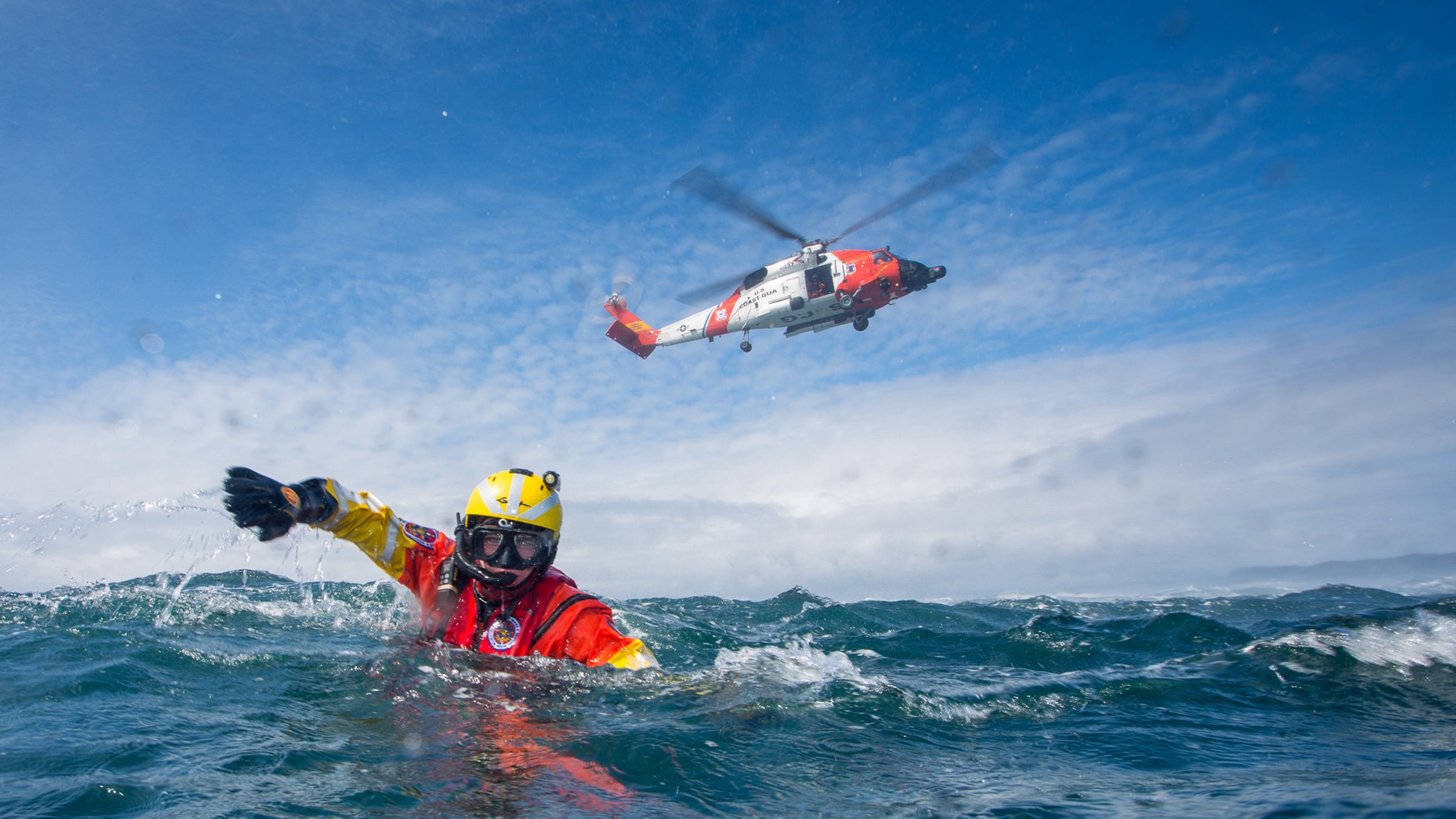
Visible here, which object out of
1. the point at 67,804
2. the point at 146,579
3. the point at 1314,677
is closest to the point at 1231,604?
the point at 1314,677

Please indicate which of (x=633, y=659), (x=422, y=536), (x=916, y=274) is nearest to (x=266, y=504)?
(x=422, y=536)

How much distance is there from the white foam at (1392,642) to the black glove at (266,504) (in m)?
10.9

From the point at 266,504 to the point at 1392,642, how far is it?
→ 12.3 meters

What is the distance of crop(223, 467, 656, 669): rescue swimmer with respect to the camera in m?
5.38

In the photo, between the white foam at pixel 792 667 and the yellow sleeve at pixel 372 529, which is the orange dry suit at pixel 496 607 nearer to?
the yellow sleeve at pixel 372 529

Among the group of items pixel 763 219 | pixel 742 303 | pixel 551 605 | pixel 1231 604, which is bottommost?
pixel 1231 604

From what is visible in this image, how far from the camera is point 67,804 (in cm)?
306

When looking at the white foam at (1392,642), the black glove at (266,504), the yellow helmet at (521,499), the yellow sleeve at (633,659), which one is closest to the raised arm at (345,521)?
the black glove at (266,504)

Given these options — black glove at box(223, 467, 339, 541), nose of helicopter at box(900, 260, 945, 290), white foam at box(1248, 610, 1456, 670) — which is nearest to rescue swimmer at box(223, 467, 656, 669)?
black glove at box(223, 467, 339, 541)

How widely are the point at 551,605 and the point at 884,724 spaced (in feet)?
9.25

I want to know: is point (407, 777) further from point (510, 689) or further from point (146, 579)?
point (146, 579)

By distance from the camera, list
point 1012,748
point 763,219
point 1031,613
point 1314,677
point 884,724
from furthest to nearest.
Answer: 1. point 763,219
2. point 1031,613
3. point 1314,677
4. point 884,724
5. point 1012,748

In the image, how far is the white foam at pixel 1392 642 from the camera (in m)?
8.05

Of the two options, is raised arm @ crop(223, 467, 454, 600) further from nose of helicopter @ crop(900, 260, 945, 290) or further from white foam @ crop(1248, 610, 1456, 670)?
nose of helicopter @ crop(900, 260, 945, 290)
